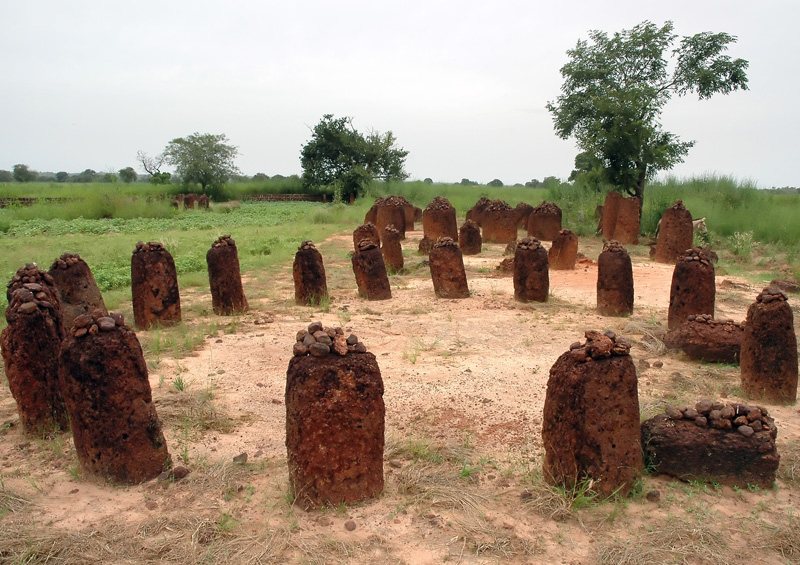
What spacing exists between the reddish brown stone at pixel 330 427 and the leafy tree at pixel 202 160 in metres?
34.6

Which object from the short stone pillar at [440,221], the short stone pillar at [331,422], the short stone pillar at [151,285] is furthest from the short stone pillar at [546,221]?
the short stone pillar at [331,422]

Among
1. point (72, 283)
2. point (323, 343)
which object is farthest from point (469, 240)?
point (323, 343)

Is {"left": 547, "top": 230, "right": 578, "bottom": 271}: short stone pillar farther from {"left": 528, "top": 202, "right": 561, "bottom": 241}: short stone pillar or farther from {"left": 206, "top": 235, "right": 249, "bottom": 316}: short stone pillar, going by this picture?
{"left": 206, "top": 235, "right": 249, "bottom": 316}: short stone pillar

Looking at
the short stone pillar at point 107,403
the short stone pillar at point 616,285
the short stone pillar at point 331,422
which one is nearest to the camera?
the short stone pillar at point 331,422

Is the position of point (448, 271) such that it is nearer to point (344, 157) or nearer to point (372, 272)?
point (372, 272)

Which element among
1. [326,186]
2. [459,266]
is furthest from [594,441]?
[326,186]

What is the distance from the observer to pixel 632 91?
1708 cm

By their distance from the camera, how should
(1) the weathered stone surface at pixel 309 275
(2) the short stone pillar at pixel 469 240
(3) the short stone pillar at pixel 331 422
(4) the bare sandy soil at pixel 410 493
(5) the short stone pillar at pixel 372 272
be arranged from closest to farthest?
(4) the bare sandy soil at pixel 410 493, (3) the short stone pillar at pixel 331 422, (1) the weathered stone surface at pixel 309 275, (5) the short stone pillar at pixel 372 272, (2) the short stone pillar at pixel 469 240

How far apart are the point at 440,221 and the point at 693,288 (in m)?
9.01

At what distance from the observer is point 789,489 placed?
358 centimetres

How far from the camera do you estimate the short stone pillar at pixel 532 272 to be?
844cm

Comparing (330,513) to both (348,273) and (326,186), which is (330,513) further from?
(326,186)

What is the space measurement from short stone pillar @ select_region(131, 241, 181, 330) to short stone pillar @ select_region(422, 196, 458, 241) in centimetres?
878

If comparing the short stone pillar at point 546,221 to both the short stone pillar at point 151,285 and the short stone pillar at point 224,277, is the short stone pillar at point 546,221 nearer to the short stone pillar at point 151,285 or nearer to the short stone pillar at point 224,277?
the short stone pillar at point 224,277
